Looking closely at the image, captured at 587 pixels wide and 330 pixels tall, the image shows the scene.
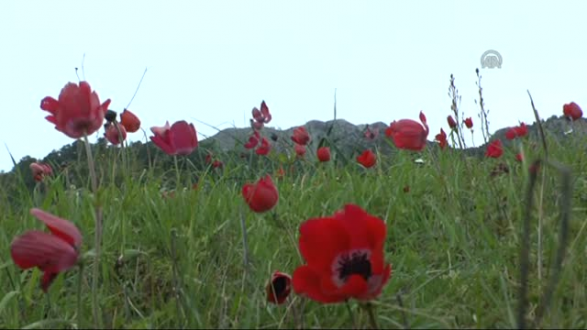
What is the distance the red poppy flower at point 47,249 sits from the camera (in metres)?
1.57

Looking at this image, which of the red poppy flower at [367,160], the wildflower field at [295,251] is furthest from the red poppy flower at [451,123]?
the red poppy flower at [367,160]

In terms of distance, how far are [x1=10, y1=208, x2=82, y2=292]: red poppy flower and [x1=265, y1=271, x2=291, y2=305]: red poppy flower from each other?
38 centimetres

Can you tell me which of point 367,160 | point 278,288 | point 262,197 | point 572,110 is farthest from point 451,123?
point 278,288

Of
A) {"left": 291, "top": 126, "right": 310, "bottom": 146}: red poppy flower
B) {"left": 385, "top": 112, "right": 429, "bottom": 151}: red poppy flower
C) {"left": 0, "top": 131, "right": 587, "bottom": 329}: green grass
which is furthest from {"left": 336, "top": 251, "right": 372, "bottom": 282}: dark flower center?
{"left": 291, "top": 126, "right": 310, "bottom": 146}: red poppy flower

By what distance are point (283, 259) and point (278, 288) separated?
82cm

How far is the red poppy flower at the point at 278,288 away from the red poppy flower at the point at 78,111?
0.50 meters

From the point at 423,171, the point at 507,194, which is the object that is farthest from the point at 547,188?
the point at 423,171

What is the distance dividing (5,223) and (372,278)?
2069mm

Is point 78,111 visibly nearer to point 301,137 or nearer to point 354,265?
point 354,265

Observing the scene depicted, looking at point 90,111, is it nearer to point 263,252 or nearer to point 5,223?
point 263,252

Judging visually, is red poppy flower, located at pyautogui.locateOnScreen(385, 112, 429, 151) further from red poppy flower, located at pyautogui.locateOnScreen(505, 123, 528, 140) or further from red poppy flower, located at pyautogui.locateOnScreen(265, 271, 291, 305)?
red poppy flower, located at pyautogui.locateOnScreen(505, 123, 528, 140)

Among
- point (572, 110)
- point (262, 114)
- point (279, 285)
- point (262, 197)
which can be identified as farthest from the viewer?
point (262, 114)

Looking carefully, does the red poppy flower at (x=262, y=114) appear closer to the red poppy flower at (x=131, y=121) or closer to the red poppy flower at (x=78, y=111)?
the red poppy flower at (x=131, y=121)

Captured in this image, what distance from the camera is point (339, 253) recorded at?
4.77 feet
